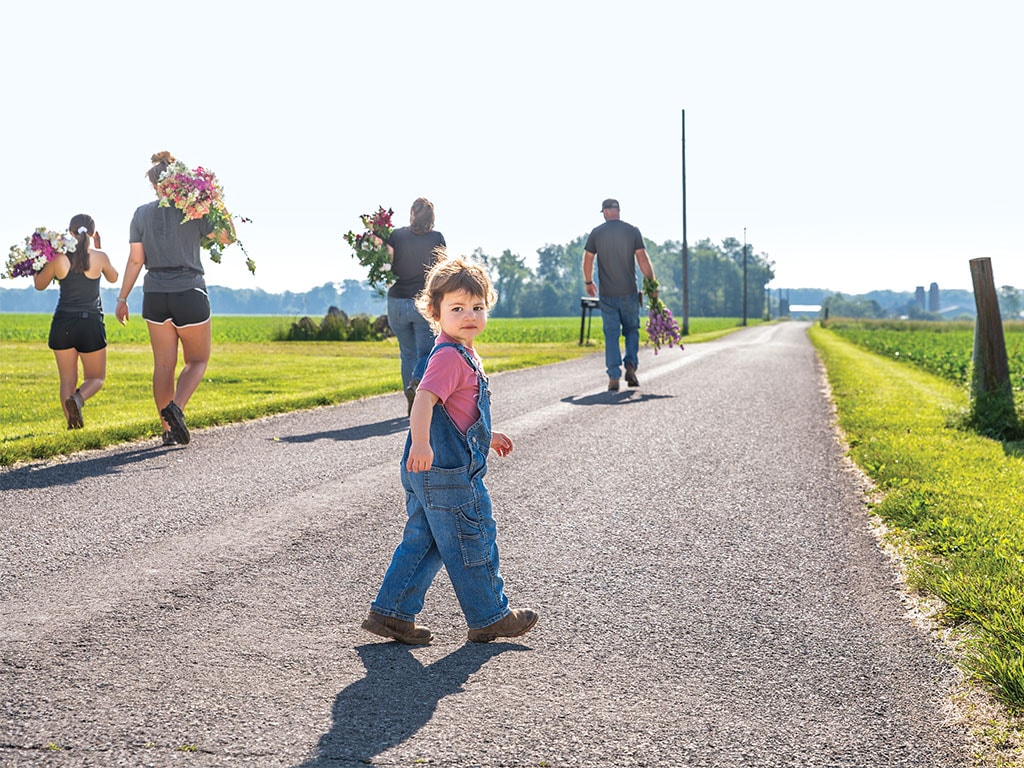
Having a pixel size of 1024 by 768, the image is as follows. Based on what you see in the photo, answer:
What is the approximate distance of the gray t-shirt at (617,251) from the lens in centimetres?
1325

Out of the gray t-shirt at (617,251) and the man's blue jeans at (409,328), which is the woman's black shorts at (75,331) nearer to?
the man's blue jeans at (409,328)

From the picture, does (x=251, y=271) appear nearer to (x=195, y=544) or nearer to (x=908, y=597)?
(x=195, y=544)

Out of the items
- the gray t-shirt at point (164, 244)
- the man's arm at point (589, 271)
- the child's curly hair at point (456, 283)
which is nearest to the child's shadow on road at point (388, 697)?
the child's curly hair at point (456, 283)

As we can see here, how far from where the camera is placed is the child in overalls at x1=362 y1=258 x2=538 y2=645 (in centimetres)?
374

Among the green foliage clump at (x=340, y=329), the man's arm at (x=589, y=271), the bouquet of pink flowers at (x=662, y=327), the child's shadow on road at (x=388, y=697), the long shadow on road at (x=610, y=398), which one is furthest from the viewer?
the green foliage clump at (x=340, y=329)

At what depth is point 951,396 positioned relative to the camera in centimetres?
1457

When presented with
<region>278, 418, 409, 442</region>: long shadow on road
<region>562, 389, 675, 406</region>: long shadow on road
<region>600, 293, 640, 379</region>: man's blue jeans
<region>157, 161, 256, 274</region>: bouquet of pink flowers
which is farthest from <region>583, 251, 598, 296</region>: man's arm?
<region>157, 161, 256, 274</region>: bouquet of pink flowers

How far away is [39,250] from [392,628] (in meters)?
6.87

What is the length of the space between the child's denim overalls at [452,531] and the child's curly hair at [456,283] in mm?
180

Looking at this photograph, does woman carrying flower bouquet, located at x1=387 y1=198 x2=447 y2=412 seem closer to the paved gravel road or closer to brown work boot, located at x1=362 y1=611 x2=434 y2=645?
the paved gravel road

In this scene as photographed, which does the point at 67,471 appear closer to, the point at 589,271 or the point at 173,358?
the point at 173,358

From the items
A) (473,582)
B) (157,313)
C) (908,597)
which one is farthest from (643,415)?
(473,582)

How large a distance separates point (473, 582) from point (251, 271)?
625 cm

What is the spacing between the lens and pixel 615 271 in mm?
13320
